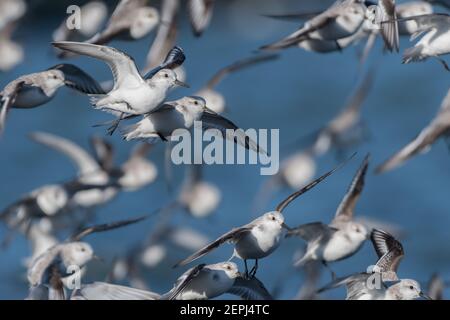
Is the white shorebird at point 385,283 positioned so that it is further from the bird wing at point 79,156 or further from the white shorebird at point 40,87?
the bird wing at point 79,156

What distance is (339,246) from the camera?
545 cm

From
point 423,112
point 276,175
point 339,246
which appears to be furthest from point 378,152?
point 339,246

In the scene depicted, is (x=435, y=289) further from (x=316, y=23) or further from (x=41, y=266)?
(x=41, y=266)

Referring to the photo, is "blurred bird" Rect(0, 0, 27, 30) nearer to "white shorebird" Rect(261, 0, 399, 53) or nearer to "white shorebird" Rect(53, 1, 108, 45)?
"white shorebird" Rect(53, 1, 108, 45)

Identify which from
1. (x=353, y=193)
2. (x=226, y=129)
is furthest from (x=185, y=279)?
(x=353, y=193)

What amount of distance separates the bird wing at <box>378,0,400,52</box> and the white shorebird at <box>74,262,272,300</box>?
1.38 m

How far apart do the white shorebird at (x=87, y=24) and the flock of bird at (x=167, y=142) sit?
0.01m

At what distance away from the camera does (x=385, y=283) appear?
195 inches

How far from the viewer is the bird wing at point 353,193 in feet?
17.7

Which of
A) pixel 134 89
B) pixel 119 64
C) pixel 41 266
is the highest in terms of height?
pixel 119 64

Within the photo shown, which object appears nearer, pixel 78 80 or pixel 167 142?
pixel 78 80

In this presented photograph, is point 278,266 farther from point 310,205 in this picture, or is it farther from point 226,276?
point 226,276

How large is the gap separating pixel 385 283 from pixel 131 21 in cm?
237

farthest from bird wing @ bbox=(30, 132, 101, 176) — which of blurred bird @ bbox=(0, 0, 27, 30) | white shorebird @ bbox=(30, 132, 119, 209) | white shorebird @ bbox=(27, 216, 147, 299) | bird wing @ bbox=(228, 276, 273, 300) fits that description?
bird wing @ bbox=(228, 276, 273, 300)
